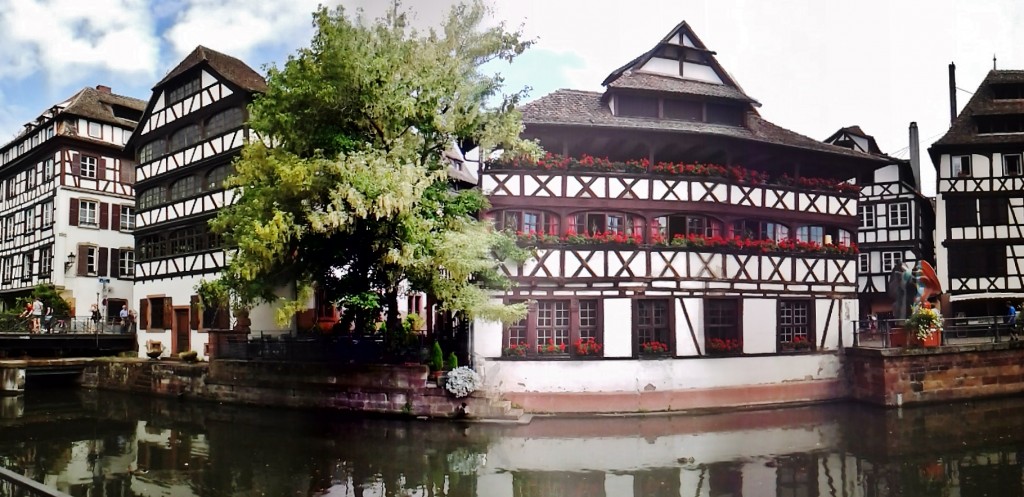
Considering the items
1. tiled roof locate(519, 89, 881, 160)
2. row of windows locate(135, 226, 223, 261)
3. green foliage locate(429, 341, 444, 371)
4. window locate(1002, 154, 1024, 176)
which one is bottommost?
green foliage locate(429, 341, 444, 371)

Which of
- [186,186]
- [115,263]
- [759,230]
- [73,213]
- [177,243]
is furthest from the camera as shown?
[115,263]

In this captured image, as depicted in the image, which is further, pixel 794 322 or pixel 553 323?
pixel 794 322

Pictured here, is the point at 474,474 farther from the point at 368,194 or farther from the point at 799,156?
the point at 799,156

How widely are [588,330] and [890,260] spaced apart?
54.8 ft

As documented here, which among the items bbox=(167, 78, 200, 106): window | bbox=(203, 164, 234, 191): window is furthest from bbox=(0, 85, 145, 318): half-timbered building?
bbox=(203, 164, 234, 191): window

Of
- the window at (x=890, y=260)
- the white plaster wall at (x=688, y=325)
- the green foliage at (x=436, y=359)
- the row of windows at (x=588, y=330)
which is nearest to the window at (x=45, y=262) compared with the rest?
the green foliage at (x=436, y=359)

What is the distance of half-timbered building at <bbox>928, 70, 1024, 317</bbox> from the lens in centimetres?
2638

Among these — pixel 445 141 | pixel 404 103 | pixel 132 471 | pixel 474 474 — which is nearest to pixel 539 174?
pixel 445 141

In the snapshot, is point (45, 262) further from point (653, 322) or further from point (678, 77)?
point (678, 77)

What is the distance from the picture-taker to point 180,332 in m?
23.9

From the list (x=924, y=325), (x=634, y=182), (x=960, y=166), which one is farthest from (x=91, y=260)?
(x=960, y=166)

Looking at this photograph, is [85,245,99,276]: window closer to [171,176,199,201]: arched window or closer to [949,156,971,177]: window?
[171,176,199,201]: arched window

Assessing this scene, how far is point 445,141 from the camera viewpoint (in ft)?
53.0

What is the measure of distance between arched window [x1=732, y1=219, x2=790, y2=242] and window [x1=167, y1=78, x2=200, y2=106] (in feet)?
55.5
